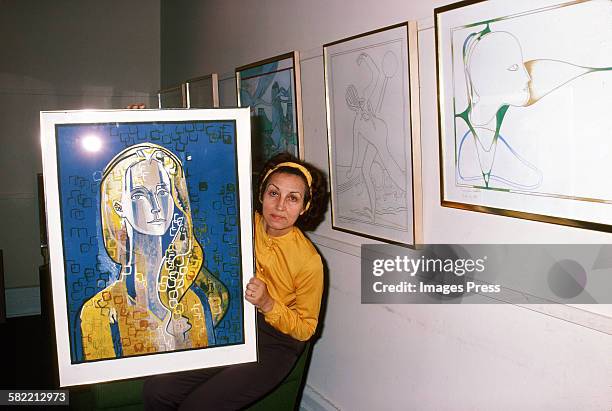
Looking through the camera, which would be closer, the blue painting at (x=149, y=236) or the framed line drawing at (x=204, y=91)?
the blue painting at (x=149, y=236)

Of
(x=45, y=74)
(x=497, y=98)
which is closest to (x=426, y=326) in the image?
(x=497, y=98)

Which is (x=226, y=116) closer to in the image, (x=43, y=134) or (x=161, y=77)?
(x=43, y=134)

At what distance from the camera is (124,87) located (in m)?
5.76

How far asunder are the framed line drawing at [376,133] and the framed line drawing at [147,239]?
2.05 ft

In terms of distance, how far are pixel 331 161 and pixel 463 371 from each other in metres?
1.16

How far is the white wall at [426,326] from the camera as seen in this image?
1.77 meters

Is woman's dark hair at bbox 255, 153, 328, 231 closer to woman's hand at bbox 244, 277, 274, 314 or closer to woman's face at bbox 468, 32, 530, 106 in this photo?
woman's hand at bbox 244, 277, 274, 314

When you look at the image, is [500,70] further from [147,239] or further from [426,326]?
[147,239]

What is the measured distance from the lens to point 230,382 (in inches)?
89.8

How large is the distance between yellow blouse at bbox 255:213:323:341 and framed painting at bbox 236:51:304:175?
82 cm

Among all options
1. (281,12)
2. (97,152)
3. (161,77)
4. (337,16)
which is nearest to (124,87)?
(161,77)

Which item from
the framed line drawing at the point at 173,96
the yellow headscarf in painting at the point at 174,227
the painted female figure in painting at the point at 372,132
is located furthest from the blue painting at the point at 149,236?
the framed line drawing at the point at 173,96

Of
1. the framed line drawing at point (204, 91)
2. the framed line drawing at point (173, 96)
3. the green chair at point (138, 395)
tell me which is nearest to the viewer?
the green chair at point (138, 395)

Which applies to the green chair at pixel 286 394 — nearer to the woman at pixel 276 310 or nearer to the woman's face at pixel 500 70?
the woman at pixel 276 310
